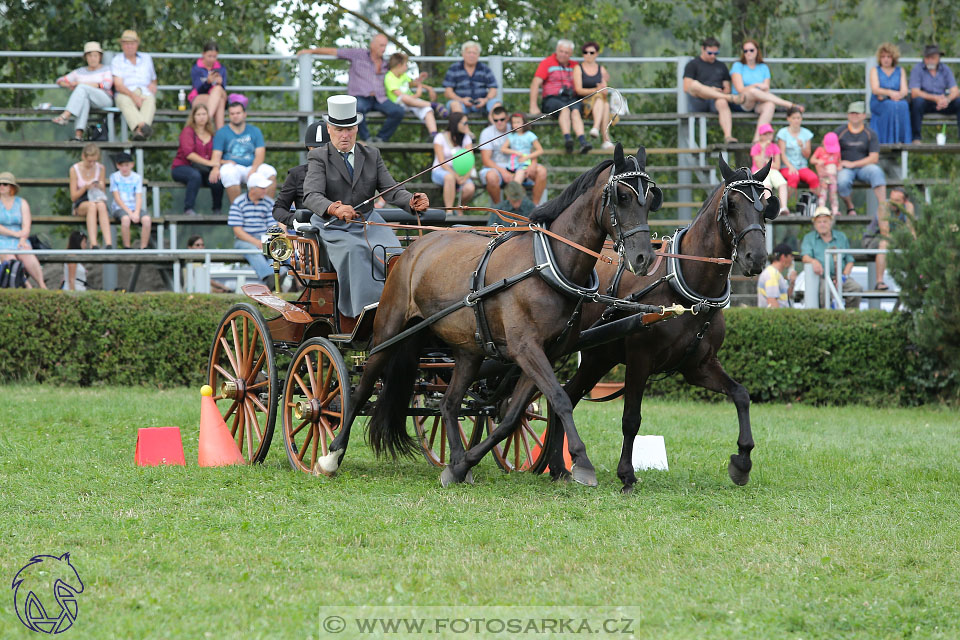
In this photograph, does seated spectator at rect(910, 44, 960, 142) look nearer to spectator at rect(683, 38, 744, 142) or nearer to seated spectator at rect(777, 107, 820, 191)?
seated spectator at rect(777, 107, 820, 191)

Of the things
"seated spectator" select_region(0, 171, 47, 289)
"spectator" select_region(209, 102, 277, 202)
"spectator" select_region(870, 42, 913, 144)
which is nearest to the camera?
"seated spectator" select_region(0, 171, 47, 289)

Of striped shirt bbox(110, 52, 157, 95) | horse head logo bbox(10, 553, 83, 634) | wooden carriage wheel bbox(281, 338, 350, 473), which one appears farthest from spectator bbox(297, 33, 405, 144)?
horse head logo bbox(10, 553, 83, 634)

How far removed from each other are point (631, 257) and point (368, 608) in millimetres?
2757

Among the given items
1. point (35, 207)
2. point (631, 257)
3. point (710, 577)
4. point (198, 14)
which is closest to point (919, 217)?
point (631, 257)

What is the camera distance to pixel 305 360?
318 inches

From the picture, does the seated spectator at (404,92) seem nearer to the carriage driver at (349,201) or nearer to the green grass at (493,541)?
the carriage driver at (349,201)

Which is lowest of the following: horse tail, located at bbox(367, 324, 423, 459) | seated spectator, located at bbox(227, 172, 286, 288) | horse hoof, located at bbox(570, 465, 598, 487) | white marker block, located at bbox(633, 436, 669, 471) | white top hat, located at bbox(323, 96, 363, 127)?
white marker block, located at bbox(633, 436, 669, 471)

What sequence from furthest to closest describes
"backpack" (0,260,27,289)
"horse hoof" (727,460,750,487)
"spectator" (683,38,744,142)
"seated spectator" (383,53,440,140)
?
"spectator" (683,38,744,142) → "seated spectator" (383,53,440,140) → "backpack" (0,260,27,289) → "horse hoof" (727,460,750,487)

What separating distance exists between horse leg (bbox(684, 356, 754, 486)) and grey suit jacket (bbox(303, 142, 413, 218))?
7.80 feet

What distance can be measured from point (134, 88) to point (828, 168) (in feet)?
32.0

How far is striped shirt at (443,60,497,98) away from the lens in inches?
671

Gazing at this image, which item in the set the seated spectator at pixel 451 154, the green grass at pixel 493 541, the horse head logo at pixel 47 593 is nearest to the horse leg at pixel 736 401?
the green grass at pixel 493 541

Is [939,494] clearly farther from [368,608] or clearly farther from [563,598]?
[368,608]

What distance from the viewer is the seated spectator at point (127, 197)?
15.2 metres
